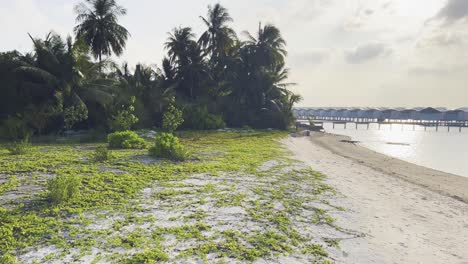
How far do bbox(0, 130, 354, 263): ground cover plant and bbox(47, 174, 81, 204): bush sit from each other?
0.02 metres

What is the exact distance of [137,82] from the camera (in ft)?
77.4

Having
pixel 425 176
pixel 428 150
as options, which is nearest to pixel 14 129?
pixel 425 176

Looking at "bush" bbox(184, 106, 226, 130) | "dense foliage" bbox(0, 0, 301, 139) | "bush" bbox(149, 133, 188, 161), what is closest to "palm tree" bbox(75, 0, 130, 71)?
"dense foliage" bbox(0, 0, 301, 139)

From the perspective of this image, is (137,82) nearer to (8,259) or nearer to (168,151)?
(168,151)

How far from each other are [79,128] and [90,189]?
49.5 ft

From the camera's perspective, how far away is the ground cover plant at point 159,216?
3.92 meters

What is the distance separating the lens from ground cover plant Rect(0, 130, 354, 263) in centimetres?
392

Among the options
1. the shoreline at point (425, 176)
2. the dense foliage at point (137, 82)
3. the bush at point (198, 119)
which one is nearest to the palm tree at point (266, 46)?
the dense foliage at point (137, 82)

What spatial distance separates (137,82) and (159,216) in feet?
67.3

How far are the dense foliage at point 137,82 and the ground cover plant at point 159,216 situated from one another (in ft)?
31.2

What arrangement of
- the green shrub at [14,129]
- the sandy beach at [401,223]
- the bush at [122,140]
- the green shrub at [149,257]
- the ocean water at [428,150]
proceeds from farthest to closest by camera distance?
the ocean water at [428,150] → the green shrub at [14,129] → the bush at [122,140] → the sandy beach at [401,223] → the green shrub at [149,257]

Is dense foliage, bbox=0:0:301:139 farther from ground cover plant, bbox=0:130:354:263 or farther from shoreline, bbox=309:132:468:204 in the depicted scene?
shoreline, bbox=309:132:468:204

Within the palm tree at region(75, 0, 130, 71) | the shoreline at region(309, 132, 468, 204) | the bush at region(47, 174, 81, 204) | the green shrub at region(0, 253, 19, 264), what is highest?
the palm tree at region(75, 0, 130, 71)

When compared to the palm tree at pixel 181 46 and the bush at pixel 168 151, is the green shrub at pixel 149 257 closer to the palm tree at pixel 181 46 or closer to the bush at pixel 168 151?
the bush at pixel 168 151
